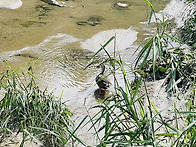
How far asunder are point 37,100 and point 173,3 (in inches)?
262

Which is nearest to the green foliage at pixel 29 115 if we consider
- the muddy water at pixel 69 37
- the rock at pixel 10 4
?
the muddy water at pixel 69 37

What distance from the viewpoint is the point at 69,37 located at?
287 inches

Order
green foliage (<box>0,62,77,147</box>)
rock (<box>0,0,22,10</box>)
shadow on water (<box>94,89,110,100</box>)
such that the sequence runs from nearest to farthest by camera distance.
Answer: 1. green foliage (<box>0,62,77,147</box>)
2. shadow on water (<box>94,89,110,100</box>)
3. rock (<box>0,0,22,10</box>)

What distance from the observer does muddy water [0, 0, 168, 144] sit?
561cm

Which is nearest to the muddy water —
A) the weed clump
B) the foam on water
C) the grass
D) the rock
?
the foam on water

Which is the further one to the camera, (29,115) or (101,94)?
(101,94)

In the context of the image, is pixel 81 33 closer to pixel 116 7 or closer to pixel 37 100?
pixel 116 7

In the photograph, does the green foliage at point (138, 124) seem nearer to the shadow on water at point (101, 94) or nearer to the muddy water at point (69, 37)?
the muddy water at point (69, 37)

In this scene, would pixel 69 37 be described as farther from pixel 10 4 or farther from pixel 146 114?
pixel 146 114

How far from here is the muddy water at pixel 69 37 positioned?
221 inches

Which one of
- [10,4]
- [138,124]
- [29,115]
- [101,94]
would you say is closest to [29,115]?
[29,115]

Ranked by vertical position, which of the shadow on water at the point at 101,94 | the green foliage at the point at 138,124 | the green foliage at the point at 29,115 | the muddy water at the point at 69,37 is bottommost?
the shadow on water at the point at 101,94

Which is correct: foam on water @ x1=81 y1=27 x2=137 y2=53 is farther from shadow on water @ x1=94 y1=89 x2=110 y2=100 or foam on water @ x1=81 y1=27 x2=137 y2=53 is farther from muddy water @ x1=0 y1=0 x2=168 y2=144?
shadow on water @ x1=94 y1=89 x2=110 y2=100

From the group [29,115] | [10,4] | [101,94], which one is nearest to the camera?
[29,115]
